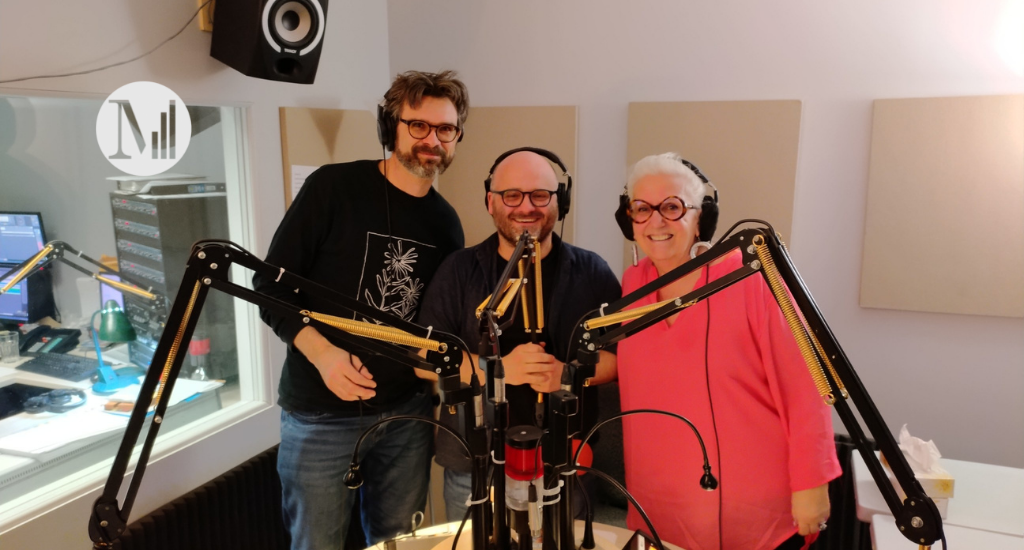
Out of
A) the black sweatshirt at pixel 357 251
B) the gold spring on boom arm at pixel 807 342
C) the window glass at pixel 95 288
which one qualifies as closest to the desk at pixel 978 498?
the gold spring on boom arm at pixel 807 342

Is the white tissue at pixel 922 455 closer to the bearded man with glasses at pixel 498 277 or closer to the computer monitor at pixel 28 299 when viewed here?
the bearded man with glasses at pixel 498 277

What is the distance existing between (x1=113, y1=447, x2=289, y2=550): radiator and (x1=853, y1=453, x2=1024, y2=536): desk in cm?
202

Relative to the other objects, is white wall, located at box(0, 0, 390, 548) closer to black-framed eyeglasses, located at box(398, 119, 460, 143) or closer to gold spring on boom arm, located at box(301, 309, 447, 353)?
black-framed eyeglasses, located at box(398, 119, 460, 143)

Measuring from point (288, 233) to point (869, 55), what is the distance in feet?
7.37

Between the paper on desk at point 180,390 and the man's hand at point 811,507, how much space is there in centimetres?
188

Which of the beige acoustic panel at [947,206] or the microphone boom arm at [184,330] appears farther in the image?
the beige acoustic panel at [947,206]

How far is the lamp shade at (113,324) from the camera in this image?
75.7 inches

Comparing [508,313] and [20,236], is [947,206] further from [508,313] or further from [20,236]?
[20,236]

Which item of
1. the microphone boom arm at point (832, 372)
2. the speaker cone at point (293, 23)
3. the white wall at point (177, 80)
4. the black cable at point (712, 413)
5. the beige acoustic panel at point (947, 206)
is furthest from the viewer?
the beige acoustic panel at point (947, 206)

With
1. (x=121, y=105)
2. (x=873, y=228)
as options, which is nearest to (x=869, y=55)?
(x=873, y=228)

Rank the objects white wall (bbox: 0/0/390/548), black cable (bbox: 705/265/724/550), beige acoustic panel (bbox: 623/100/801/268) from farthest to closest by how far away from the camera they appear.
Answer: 1. beige acoustic panel (bbox: 623/100/801/268)
2. white wall (bbox: 0/0/390/548)
3. black cable (bbox: 705/265/724/550)

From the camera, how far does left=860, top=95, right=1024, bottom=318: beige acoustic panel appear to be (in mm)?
2277

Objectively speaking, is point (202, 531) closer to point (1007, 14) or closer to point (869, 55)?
point (869, 55)

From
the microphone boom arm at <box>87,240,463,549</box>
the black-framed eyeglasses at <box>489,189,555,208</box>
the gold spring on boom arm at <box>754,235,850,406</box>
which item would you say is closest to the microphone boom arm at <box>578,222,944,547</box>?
the gold spring on boom arm at <box>754,235,850,406</box>
